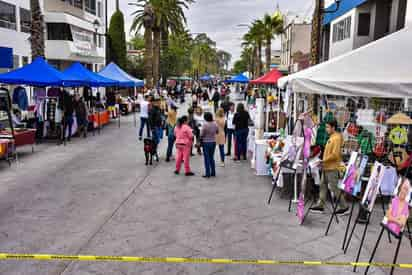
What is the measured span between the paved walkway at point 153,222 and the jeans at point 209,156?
29 cm

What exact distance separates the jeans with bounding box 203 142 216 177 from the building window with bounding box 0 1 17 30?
2297 centimetres

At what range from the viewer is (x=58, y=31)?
37250 mm

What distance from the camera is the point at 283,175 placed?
893cm

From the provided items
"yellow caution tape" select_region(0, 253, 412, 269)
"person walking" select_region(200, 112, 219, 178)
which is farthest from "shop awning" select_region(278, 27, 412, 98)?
"person walking" select_region(200, 112, 219, 178)

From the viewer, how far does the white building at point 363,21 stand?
18717 mm

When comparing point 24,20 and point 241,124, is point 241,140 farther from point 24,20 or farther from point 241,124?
point 24,20

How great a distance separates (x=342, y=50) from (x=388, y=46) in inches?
779

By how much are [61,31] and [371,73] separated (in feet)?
116

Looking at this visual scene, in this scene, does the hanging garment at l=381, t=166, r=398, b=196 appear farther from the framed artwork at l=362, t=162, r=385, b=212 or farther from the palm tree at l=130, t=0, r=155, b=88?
the palm tree at l=130, t=0, r=155, b=88

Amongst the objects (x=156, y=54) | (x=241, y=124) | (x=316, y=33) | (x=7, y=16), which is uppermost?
(x=7, y=16)

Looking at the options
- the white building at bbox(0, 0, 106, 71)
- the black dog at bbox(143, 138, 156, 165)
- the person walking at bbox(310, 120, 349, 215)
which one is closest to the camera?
the person walking at bbox(310, 120, 349, 215)

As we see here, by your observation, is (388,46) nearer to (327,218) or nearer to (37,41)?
(327,218)

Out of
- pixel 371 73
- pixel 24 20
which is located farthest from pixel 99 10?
pixel 371 73

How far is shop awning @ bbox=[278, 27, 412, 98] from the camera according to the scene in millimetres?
6062
